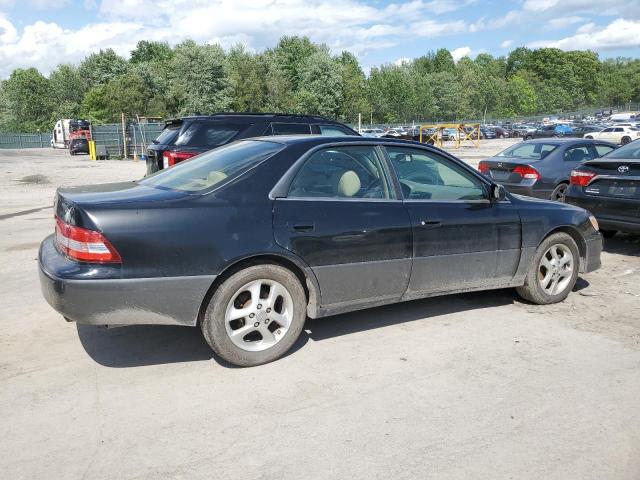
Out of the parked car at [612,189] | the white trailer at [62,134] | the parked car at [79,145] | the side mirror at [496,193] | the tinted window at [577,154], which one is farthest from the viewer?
the white trailer at [62,134]

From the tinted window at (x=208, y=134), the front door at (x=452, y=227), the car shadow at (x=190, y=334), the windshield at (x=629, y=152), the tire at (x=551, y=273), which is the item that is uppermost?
the tinted window at (x=208, y=134)

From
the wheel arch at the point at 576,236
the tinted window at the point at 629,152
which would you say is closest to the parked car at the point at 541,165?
the tinted window at the point at 629,152

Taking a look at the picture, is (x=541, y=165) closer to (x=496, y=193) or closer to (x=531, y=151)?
(x=531, y=151)

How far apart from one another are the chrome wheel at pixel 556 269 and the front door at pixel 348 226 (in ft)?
5.42

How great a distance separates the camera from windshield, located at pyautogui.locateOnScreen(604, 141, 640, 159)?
787cm

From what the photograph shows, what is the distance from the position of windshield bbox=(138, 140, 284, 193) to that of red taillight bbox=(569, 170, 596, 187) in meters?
5.21

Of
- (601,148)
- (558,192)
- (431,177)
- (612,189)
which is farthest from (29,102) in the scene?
(431,177)

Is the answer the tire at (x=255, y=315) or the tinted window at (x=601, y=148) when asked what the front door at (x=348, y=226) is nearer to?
the tire at (x=255, y=315)

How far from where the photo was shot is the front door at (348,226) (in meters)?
4.13

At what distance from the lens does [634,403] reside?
3.59 m

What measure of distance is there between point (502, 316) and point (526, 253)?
61 cm

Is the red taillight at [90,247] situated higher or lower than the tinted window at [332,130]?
lower

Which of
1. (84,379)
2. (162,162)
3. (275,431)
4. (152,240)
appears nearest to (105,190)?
(152,240)

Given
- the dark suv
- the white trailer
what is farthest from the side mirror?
the white trailer
